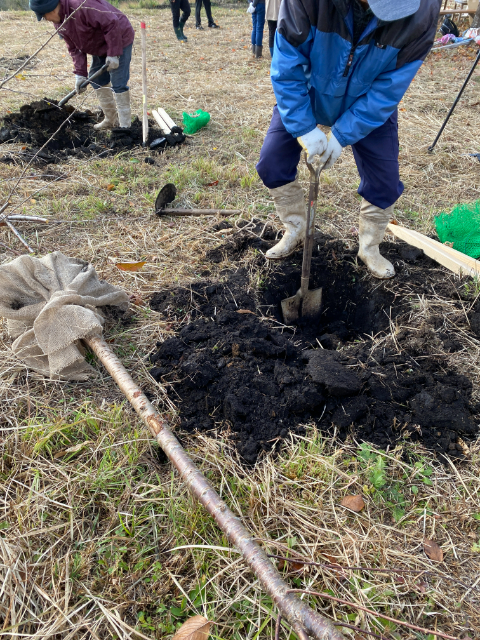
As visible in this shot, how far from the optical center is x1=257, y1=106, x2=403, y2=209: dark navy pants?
8.72 feet

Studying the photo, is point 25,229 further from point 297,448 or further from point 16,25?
point 16,25

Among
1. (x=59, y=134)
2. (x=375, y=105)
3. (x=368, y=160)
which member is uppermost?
(x=375, y=105)

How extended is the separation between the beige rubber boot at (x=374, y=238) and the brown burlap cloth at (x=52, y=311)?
1813 millimetres

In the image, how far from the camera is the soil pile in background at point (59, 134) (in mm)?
5016

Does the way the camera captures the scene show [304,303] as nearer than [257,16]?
Yes

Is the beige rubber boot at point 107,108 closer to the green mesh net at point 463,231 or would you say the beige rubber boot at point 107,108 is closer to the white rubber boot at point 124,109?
the white rubber boot at point 124,109

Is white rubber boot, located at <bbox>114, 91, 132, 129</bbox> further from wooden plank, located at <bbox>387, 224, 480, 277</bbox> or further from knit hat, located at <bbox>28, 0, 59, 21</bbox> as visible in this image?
wooden plank, located at <bbox>387, 224, 480, 277</bbox>

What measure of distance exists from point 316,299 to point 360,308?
1.16 feet

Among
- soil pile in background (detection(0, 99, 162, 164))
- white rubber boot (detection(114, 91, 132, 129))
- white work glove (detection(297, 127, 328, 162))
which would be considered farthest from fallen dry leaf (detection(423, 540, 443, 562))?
white rubber boot (detection(114, 91, 132, 129))

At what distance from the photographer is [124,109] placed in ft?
17.5

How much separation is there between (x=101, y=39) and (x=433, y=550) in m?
6.05

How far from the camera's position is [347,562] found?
154cm

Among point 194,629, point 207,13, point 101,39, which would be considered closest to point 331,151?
point 194,629

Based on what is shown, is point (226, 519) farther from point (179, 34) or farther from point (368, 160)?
point (179, 34)
